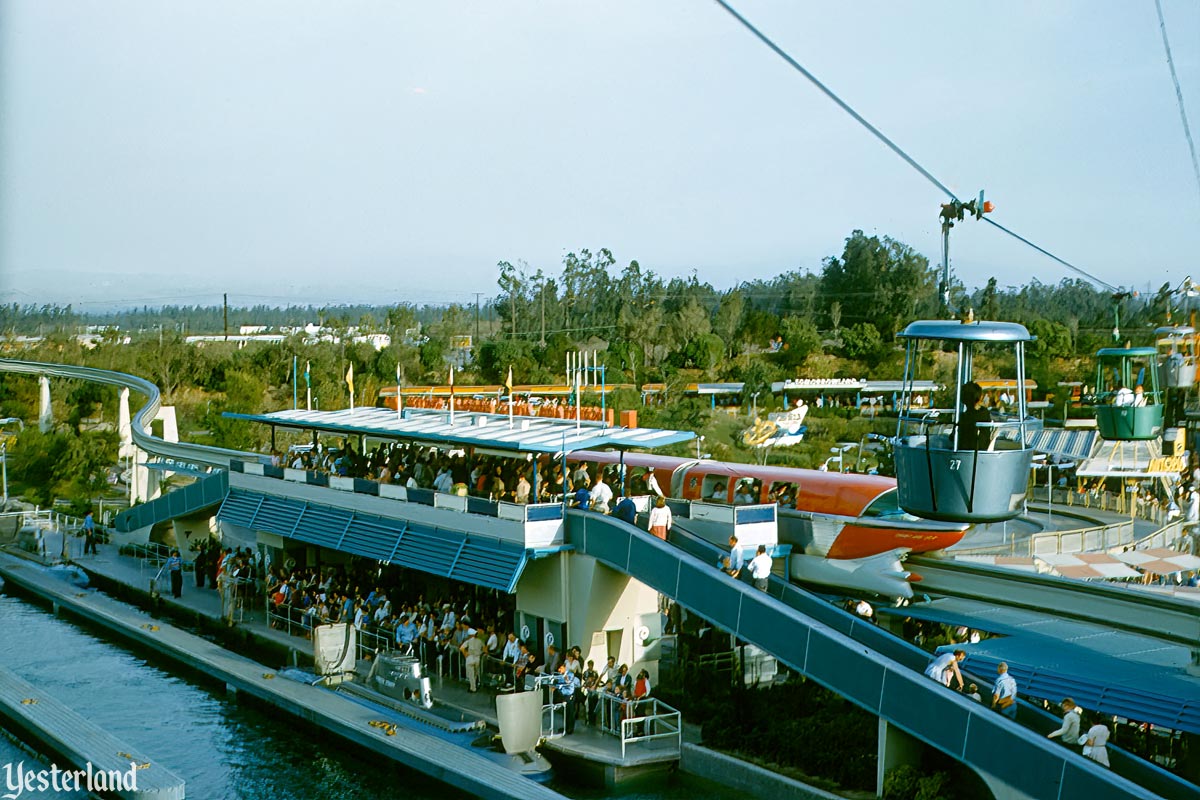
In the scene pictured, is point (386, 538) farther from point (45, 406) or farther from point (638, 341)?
point (638, 341)

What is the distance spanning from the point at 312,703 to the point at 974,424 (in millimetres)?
14124

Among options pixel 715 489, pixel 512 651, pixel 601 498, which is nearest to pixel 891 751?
pixel 512 651

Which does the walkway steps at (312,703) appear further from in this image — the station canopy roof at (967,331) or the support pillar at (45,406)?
the support pillar at (45,406)

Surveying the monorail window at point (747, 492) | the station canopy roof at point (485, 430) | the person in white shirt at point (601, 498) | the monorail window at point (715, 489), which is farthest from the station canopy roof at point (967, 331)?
the monorail window at point (715, 489)

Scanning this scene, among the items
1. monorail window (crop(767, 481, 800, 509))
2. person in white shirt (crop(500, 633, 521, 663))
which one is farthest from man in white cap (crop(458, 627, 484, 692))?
monorail window (crop(767, 481, 800, 509))

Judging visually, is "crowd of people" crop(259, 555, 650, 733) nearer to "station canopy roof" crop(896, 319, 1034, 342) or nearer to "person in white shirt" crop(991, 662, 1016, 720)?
"person in white shirt" crop(991, 662, 1016, 720)

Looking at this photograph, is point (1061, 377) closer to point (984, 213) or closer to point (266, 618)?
point (266, 618)

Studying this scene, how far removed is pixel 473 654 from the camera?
2350cm

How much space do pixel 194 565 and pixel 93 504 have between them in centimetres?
2030

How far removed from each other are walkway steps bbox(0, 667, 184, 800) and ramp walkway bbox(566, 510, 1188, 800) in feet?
28.4

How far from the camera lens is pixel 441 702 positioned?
896 inches

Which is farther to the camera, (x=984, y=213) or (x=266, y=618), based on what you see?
(x=266, y=618)

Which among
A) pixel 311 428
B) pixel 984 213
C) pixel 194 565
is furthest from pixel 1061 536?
pixel 194 565

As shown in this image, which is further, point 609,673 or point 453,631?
point 453,631
